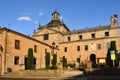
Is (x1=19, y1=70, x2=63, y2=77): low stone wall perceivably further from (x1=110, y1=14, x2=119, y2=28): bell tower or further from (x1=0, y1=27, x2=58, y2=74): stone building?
(x1=110, y1=14, x2=119, y2=28): bell tower

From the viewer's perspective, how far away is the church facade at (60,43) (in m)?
35.4

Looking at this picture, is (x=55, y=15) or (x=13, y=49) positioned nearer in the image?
(x=13, y=49)

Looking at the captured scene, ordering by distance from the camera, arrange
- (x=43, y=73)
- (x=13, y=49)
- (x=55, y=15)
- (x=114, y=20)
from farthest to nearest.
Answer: (x=55, y=15) < (x=114, y=20) < (x=13, y=49) < (x=43, y=73)

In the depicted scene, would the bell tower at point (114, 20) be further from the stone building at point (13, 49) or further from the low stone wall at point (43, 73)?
the low stone wall at point (43, 73)

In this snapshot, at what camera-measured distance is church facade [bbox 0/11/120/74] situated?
35375 millimetres

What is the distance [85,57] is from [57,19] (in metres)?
16.2

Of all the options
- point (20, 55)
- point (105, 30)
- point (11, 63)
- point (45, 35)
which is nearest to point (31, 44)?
point (20, 55)

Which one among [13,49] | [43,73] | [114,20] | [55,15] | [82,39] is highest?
[55,15]

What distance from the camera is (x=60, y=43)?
54.2 meters

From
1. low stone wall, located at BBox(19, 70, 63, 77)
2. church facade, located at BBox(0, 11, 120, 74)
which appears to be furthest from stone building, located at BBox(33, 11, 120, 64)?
low stone wall, located at BBox(19, 70, 63, 77)

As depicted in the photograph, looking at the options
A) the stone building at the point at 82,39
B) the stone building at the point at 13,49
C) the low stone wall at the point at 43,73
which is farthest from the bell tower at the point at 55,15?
the low stone wall at the point at 43,73

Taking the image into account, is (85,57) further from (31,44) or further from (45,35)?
(31,44)

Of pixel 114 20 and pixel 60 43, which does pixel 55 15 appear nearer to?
pixel 60 43

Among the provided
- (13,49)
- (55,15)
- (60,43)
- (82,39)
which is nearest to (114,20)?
(82,39)
